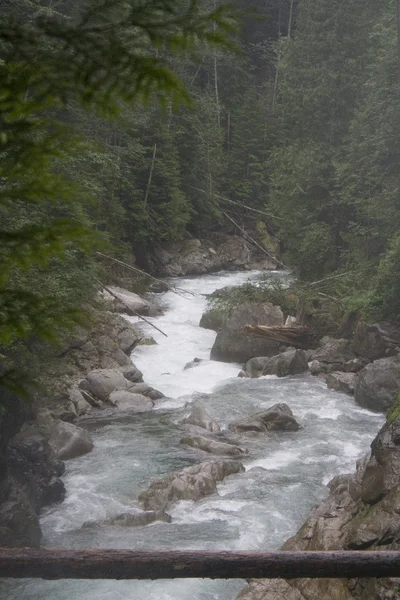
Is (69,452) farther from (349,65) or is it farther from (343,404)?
(349,65)

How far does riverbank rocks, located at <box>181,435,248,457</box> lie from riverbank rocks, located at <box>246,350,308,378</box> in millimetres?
4973

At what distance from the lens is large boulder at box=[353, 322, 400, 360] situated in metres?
16.6

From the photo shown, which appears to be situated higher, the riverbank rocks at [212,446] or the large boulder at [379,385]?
the large boulder at [379,385]

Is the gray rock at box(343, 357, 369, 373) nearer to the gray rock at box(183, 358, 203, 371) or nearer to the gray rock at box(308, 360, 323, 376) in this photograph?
the gray rock at box(308, 360, 323, 376)

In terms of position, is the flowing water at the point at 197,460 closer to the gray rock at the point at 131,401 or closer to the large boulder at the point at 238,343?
the gray rock at the point at 131,401

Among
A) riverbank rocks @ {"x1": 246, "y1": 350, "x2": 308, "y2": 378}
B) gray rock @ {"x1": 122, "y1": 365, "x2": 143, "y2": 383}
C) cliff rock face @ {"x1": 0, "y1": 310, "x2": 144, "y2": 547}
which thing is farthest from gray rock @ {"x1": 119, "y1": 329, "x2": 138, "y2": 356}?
riverbank rocks @ {"x1": 246, "y1": 350, "x2": 308, "y2": 378}

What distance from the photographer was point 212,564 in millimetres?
3100

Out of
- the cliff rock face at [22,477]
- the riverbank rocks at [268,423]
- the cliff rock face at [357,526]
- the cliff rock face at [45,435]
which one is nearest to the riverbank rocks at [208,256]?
the cliff rock face at [45,435]

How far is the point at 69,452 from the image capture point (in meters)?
11.8

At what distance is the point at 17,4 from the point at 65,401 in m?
9.45

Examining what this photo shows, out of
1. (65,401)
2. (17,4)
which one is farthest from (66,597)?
(17,4)

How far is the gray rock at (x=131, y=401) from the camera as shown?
47.9 ft

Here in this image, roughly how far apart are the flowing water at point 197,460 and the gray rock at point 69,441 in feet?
0.65

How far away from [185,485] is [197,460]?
1322 millimetres
